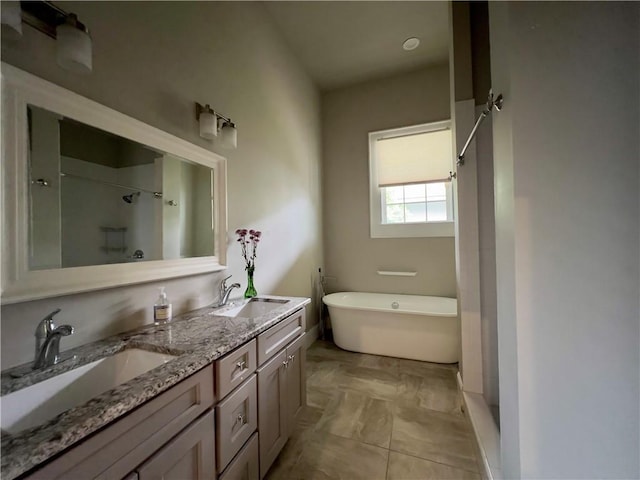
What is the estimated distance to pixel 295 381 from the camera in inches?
60.6

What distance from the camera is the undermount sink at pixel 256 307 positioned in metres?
1.63

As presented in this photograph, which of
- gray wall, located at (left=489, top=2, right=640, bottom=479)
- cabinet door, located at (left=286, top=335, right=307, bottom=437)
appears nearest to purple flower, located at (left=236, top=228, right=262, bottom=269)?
cabinet door, located at (left=286, top=335, right=307, bottom=437)

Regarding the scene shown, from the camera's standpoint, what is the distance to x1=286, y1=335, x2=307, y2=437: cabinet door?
1.46 meters

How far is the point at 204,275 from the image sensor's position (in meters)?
1.59

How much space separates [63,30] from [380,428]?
2.45 m

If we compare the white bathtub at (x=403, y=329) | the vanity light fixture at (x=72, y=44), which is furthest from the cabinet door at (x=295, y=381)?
the vanity light fixture at (x=72, y=44)

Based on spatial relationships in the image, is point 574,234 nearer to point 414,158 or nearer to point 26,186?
point 26,186

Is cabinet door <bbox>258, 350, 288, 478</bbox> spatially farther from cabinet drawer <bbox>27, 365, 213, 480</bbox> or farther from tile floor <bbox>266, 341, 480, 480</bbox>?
cabinet drawer <bbox>27, 365, 213, 480</bbox>

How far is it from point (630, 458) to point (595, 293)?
50 cm

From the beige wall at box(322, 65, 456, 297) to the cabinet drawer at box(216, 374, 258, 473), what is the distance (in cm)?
240

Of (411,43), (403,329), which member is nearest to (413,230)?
(403,329)

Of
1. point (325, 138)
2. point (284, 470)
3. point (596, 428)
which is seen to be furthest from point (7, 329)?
point (325, 138)

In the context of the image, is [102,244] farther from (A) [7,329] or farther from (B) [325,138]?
(B) [325,138]

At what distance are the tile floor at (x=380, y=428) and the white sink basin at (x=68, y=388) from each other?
3.11 ft
